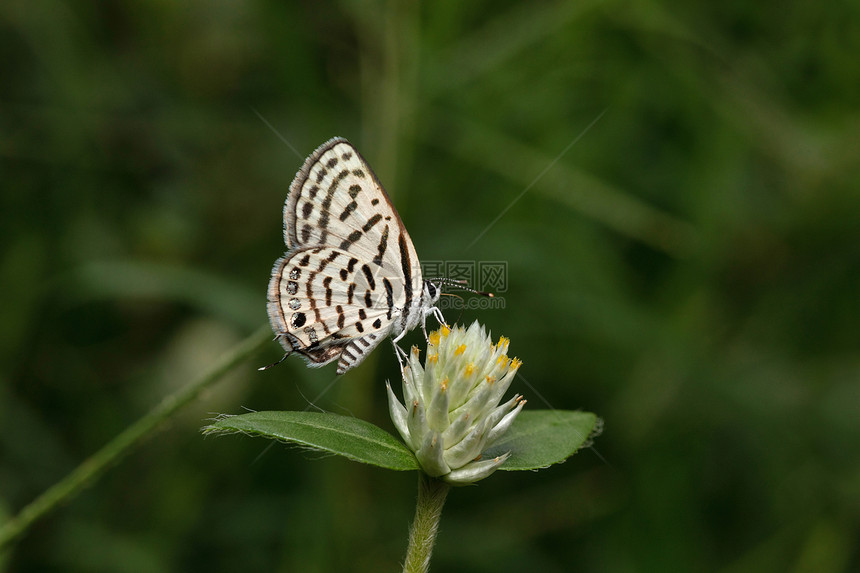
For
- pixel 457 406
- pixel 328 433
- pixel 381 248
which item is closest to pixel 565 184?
pixel 381 248

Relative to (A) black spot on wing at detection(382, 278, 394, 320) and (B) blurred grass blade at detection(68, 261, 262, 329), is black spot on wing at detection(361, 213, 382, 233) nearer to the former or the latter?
(A) black spot on wing at detection(382, 278, 394, 320)

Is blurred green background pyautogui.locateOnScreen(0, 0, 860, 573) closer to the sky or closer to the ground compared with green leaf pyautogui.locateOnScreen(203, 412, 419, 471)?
closer to the sky

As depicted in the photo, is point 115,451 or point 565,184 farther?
point 565,184

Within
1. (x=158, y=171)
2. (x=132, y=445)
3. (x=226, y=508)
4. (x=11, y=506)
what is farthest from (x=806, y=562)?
(x=158, y=171)

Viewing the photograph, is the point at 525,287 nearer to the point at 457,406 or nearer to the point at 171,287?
the point at 171,287

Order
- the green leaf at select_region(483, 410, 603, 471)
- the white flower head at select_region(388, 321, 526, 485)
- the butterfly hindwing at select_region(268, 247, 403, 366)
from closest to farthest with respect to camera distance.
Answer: the white flower head at select_region(388, 321, 526, 485)
the green leaf at select_region(483, 410, 603, 471)
the butterfly hindwing at select_region(268, 247, 403, 366)

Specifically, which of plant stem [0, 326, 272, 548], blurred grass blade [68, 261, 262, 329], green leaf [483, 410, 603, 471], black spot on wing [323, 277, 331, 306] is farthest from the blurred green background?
green leaf [483, 410, 603, 471]
